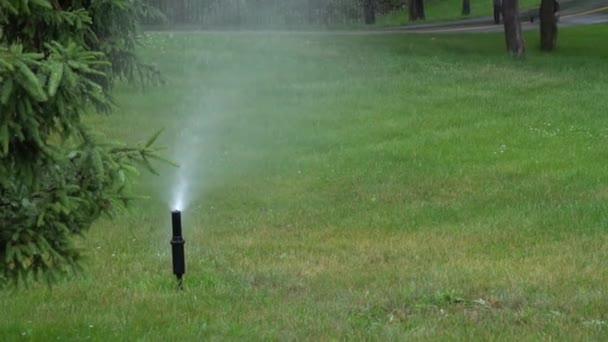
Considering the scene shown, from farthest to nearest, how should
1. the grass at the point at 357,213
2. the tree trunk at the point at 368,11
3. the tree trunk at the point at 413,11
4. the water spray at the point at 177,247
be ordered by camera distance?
the tree trunk at the point at 413,11, the tree trunk at the point at 368,11, the water spray at the point at 177,247, the grass at the point at 357,213

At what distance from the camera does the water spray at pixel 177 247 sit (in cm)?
807

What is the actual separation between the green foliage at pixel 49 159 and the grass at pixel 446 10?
4158 cm

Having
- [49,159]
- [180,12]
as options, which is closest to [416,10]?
[180,12]

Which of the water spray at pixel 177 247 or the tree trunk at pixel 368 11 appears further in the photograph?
the tree trunk at pixel 368 11

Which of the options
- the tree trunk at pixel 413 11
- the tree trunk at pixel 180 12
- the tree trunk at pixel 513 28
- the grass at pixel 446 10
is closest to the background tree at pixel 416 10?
the tree trunk at pixel 413 11

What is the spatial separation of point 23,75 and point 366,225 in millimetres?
6359

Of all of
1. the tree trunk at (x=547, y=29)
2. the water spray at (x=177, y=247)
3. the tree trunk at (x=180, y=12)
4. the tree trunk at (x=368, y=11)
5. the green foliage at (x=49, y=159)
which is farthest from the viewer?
the tree trunk at (x=368, y=11)

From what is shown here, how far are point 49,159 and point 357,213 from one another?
638 cm

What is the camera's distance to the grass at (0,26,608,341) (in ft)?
25.0

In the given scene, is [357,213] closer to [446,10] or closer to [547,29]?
[547,29]

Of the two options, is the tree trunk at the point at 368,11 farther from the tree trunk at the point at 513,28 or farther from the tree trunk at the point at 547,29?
the tree trunk at the point at 513,28

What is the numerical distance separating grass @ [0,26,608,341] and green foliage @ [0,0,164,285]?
3.53ft

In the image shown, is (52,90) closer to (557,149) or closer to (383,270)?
(383,270)

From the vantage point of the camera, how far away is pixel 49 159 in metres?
5.63
